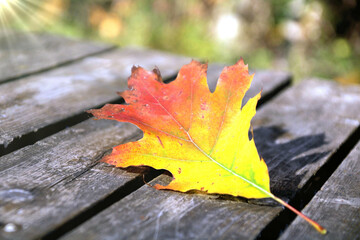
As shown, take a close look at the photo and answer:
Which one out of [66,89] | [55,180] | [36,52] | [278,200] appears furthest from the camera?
[36,52]

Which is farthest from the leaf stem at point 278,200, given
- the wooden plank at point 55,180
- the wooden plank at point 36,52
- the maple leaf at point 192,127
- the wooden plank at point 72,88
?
the wooden plank at point 36,52

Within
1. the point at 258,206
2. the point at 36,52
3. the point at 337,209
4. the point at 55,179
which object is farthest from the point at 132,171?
the point at 36,52

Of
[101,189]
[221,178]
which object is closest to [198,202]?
[221,178]

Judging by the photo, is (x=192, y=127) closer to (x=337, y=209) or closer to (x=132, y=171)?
(x=132, y=171)

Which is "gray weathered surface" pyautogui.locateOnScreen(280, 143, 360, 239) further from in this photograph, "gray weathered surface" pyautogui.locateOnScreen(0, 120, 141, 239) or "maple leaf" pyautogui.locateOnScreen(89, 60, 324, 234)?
"gray weathered surface" pyautogui.locateOnScreen(0, 120, 141, 239)

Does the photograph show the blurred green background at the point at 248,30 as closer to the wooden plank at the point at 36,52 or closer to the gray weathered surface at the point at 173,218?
the wooden plank at the point at 36,52

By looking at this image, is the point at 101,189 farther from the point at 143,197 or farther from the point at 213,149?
the point at 213,149

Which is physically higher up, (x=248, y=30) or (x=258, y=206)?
(x=248, y=30)
